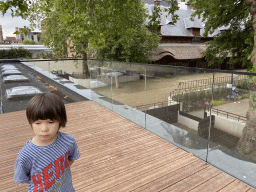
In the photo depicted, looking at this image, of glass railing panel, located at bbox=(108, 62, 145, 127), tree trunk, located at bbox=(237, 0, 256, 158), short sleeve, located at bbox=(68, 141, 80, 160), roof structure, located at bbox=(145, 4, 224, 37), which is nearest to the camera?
short sleeve, located at bbox=(68, 141, 80, 160)

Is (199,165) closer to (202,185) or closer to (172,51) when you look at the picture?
(202,185)

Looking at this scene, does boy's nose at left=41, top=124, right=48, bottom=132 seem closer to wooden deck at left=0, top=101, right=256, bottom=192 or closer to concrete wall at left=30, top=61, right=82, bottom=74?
wooden deck at left=0, top=101, right=256, bottom=192

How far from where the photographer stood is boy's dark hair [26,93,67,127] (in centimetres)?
126

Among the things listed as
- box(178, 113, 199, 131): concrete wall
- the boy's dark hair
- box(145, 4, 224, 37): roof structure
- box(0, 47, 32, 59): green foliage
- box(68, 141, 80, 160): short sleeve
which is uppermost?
box(145, 4, 224, 37): roof structure

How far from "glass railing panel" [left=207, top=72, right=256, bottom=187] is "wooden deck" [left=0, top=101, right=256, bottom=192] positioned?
20cm

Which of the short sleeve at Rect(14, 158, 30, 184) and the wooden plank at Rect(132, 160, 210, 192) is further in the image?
the wooden plank at Rect(132, 160, 210, 192)

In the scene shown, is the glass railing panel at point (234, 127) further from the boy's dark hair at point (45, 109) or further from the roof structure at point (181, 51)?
the roof structure at point (181, 51)

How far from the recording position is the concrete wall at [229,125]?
287 centimetres

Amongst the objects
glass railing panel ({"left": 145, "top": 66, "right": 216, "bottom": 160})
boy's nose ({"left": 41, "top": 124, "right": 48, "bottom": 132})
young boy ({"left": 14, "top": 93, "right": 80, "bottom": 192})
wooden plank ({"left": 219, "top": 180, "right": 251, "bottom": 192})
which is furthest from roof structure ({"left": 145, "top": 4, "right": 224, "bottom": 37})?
boy's nose ({"left": 41, "top": 124, "right": 48, "bottom": 132})

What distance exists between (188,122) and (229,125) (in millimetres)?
802

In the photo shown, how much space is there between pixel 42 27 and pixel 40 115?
18.3 metres

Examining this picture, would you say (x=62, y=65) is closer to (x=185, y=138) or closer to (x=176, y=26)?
(x=185, y=138)

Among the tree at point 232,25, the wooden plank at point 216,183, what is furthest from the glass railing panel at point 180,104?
the tree at point 232,25

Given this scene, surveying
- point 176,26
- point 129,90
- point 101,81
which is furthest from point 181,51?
point 129,90
